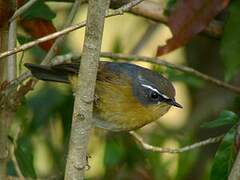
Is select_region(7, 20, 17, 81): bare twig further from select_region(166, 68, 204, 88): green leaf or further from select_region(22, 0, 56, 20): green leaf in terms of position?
select_region(166, 68, 204, 88): green leaf

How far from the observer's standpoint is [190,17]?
3.40 meters

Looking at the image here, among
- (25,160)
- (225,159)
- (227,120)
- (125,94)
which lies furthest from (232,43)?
(25,160)

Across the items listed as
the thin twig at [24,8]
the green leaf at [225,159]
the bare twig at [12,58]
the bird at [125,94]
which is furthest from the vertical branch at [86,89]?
the bird at [125,94]

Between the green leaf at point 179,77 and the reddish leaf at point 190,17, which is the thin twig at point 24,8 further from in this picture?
the green leaf at point 179,77

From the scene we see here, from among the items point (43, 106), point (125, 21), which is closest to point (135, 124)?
point (43, 106)

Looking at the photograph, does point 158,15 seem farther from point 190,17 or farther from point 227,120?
point 227,120

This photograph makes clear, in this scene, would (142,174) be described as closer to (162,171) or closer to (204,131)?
(162,171)

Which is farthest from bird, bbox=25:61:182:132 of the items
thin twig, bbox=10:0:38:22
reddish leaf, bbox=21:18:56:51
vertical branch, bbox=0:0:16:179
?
thin twig, bbox=10:0:38:22

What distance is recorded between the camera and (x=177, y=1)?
3.49 metres

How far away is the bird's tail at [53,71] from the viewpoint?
299 centimetres

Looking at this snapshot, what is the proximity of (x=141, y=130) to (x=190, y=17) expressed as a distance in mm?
1264

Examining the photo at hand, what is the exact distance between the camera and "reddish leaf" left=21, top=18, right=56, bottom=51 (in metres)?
3.32

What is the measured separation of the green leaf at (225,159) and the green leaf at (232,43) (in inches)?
22.8

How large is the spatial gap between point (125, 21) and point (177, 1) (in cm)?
167
